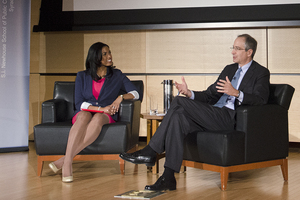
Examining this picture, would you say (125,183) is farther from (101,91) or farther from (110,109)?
(101,91)

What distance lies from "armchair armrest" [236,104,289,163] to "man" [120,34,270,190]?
0.11 m

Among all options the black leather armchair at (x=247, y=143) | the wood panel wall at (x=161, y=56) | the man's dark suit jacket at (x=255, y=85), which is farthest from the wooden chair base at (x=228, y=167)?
the wood panel wall at (x=161, y=56)

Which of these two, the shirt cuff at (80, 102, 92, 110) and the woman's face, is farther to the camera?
the woman's face

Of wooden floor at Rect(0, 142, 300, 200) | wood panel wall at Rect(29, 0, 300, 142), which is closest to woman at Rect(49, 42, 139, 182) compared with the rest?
wooden floor at Rect(0, 142, 300, 200)

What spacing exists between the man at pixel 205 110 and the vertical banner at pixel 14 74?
222cm

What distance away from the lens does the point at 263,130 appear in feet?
9.84

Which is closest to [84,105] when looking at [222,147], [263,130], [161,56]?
[222,147]

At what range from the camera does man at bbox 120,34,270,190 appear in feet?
9.35

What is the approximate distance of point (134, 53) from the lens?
214 inches

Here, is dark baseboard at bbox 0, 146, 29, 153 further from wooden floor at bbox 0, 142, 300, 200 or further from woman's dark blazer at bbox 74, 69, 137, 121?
woman's dark blazer at bbox 74, 69, 137, 121

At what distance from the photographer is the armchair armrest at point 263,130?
292 cm

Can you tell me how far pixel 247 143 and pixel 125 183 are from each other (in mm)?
1033

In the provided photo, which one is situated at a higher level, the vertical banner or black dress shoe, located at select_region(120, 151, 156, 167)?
the vertical banner

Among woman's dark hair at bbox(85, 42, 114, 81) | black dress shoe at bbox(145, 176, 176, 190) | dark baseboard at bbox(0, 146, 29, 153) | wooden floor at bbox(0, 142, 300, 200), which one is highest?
woman's dark hair at bbox(85, 42, 114, 81)
